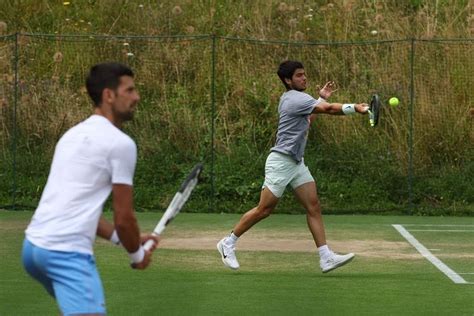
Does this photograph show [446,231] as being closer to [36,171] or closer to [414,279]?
[414,279]

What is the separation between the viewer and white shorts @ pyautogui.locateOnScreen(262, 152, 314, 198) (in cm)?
1174

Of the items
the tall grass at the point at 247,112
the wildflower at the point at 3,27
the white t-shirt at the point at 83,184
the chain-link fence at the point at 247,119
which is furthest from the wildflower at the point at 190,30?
the white t-shirt at the point at 83,184

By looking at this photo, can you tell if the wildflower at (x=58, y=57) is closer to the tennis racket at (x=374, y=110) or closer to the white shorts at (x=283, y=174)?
the white shorts at (x=283, y=174)

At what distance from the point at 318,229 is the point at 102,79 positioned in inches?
235

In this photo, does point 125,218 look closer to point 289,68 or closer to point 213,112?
point 289,68

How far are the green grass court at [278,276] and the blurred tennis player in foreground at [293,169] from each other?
241mm

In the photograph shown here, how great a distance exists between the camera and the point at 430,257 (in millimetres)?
13086


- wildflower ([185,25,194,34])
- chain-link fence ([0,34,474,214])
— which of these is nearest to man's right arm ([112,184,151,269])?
chain-link fence ([0,34,474,214])

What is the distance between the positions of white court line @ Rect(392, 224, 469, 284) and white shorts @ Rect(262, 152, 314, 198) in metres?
1.59

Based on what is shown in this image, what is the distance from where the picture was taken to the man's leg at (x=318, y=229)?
11500mm

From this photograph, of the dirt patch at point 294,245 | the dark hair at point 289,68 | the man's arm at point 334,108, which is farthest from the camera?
the dirt patch at point 294,245

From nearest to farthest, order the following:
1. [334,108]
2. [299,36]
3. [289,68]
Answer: [334,108]
[289,68]
[299,36]

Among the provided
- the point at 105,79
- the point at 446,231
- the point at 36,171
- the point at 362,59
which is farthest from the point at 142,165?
the point at 105,79

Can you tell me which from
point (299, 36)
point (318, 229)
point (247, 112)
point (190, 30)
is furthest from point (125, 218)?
point (190, 30)
